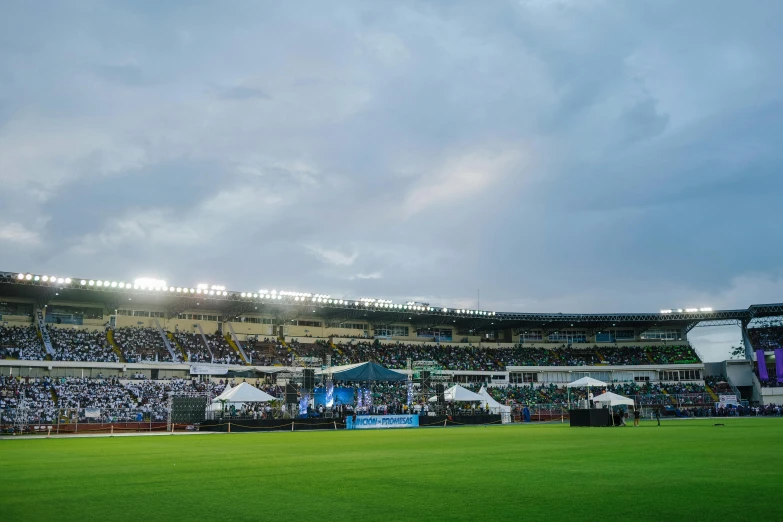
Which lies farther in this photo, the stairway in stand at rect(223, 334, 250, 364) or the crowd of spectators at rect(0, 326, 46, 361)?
the stairway in stand at rect(223, 334, 250, 364)

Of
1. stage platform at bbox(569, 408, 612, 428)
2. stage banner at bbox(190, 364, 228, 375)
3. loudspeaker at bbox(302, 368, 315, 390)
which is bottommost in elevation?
stage platform at bbox(569, 408, 612, 428)

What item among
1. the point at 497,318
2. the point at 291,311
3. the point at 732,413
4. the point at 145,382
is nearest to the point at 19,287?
the point at 145,382

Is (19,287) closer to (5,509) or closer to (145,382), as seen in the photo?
(145,382)

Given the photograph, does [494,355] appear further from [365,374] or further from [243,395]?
[243,395]

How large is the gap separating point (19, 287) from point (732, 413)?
70.8 m

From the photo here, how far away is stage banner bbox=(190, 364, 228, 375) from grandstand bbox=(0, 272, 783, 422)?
4.3 inches

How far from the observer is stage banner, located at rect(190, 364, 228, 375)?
64.5m

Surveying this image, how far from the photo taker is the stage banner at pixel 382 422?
4769cm

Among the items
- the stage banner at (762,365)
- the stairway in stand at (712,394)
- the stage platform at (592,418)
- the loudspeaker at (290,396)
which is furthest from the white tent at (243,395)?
the stage banner at (762,365)

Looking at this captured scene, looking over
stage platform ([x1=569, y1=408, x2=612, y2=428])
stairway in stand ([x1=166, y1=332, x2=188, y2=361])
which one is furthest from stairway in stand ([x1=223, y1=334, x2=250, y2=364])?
stage platform ([x1=569, y1=408, x2=612, y2=428])

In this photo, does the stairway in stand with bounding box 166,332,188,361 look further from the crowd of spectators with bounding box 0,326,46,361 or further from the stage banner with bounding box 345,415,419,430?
the stage banner with bounding box 345,415,419,430

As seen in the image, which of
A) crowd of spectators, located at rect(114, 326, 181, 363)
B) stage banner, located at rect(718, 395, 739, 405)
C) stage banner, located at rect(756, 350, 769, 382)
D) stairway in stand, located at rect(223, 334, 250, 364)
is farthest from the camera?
stage banner, located at rect(756, 350, 769, 382)

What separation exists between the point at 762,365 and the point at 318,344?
55.1m

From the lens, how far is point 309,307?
78.3 meters
